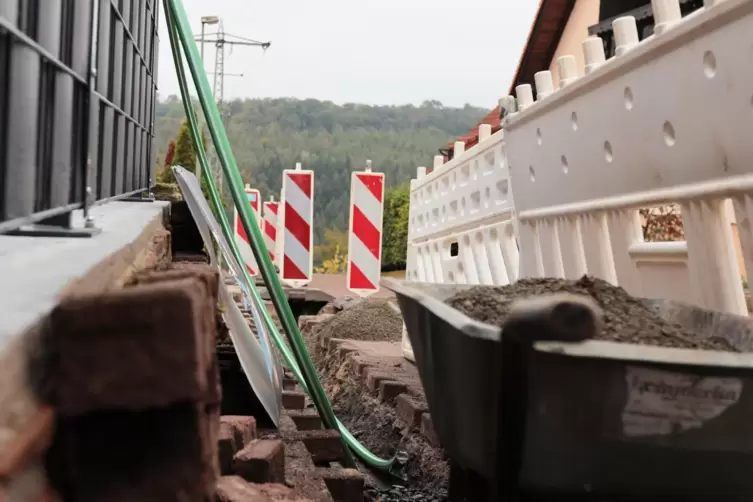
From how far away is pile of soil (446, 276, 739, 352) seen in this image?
1.47 m

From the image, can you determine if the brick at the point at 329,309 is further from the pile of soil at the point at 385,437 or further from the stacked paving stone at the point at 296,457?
the stacked paving stone at the point at 296,457

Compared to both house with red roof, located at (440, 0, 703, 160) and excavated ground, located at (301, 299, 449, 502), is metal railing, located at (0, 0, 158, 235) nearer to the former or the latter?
excavated ground, located at (301, 299, 449, 502)

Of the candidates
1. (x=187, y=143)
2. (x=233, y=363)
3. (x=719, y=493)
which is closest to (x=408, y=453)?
(x=233, y=363)

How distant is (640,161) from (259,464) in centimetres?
127

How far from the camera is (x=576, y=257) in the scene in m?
2.64

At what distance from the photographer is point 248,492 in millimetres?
1575

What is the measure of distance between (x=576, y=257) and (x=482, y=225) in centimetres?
128

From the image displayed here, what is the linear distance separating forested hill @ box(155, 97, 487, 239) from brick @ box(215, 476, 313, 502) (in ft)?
28.8

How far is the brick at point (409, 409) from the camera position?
135 inches

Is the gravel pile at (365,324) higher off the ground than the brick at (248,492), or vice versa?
the gravel pile at (365,324)

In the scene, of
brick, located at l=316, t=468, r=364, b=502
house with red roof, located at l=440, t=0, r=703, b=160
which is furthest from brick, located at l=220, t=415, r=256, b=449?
house with red roof, located at l=440, t=0, r=703, b=160

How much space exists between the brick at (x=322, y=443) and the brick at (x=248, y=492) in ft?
3.29

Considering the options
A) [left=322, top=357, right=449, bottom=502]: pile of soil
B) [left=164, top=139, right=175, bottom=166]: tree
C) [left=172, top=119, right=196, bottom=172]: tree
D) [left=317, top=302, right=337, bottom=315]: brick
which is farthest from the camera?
[left=164, top=139, right=175, bottom=166]: tree

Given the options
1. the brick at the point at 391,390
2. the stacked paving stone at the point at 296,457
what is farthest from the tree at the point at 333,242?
the stacked paving stone at the point at 296,457
